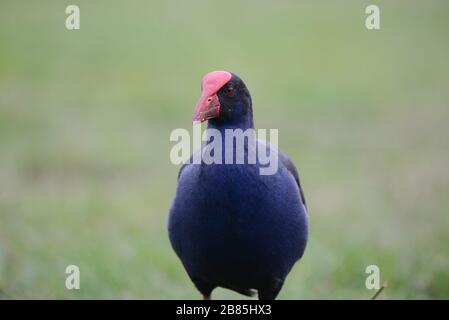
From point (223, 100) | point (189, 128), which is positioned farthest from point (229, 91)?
point (189, 128)

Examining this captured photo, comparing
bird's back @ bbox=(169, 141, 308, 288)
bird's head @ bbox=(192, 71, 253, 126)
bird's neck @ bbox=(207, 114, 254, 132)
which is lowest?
bird's back @ bbox=(169, 141, 308, 288)

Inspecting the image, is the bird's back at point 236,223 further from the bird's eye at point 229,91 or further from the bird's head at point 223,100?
the bird's eye at point 229,91

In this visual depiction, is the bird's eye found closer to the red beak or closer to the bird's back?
the red beak

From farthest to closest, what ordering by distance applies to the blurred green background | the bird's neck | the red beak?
the blurred green background < the bird's neck < the red beak

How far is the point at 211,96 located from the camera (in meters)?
4.12

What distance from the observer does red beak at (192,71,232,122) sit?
4.08 metres

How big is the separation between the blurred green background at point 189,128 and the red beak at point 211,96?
5.81ft

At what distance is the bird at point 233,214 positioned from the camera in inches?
161

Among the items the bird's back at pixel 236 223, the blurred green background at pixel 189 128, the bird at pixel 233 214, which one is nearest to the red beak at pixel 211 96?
the bird at pixel 233 214

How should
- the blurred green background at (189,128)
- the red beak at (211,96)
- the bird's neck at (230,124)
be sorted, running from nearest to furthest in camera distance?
the red beak at (211,96), the bird's neck at (230,124), the blurred green background at (189,128)

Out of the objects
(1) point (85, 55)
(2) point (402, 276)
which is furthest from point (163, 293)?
(1) point (85, 55)

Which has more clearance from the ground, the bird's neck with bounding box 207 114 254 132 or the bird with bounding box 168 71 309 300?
the bird's neck with bounding box 207 114 254 132

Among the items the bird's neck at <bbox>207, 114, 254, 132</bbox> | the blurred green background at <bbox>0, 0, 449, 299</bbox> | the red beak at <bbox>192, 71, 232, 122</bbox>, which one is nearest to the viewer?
the red beak at <bbox>192, 71, 232, 122</bbox>

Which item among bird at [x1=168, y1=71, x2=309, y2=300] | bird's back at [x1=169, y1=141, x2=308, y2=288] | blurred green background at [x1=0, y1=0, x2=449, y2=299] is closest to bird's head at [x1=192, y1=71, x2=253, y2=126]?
bird at [x1=168, y1=71, x2=309, y2=300]
